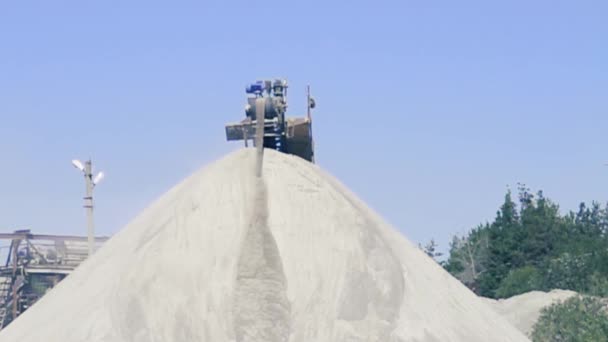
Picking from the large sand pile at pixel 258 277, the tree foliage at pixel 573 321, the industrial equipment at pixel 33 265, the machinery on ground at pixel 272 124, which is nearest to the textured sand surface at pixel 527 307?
the tree foliage at pixel 573 321

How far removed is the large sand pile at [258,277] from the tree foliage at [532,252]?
54513 millimetres

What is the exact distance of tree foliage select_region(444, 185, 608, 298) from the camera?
270 ft

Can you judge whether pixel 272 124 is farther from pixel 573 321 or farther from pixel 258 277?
pixel 573 321

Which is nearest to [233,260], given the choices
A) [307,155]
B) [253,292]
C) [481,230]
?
[253,292]

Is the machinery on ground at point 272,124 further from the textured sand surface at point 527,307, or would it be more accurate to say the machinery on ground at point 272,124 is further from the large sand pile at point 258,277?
the textured sand surface at point 527,307

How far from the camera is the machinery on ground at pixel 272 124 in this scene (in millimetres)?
17609

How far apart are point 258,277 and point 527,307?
166ft

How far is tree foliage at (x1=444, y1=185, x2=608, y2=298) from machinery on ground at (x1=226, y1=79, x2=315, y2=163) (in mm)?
49608

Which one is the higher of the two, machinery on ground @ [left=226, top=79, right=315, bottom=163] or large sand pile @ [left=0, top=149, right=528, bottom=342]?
machinery on ground @ [left=226, top=79, right=315, bottom=163]

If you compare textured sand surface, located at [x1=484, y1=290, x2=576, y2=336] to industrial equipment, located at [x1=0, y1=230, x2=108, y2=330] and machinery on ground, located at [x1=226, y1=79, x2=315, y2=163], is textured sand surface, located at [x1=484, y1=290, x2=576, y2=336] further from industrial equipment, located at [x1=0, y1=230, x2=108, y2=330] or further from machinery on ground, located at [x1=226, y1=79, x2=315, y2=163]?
machinery on ground, located at [x1=226, y1=79, x2=315, y2=163]

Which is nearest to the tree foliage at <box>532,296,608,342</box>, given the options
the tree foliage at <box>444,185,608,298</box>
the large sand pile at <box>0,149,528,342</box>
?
the tree foliage at <box>444,185,608,298</box>

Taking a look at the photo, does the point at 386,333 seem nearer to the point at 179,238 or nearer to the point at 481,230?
the point at 179,238

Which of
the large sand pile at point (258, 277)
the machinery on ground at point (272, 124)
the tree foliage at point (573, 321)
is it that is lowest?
the tree foliage at point (573, 321)

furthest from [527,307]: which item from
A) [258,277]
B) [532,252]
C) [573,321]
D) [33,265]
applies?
[258,277]
